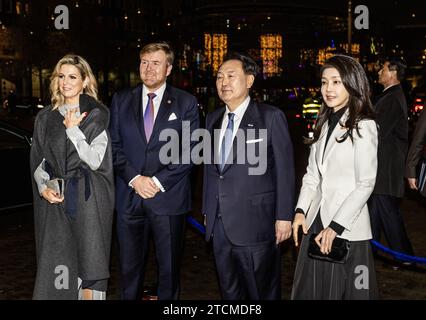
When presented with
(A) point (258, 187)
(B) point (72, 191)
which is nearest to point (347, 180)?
(A) point (258, 187)

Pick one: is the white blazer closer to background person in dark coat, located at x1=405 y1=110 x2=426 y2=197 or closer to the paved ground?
the paved ground

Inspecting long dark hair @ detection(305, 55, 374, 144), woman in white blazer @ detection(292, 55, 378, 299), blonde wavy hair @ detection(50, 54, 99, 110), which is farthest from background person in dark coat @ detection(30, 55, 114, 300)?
long dark hair @ detection(305, 55, 374, 144)

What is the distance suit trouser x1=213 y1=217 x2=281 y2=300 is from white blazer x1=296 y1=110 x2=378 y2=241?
0.63m

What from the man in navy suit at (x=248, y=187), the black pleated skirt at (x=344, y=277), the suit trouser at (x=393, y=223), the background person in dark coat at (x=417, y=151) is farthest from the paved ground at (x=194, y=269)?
the black pleated skirt at (x=344, y=277)

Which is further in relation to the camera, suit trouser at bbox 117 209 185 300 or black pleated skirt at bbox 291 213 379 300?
suit trouser at bbox 117 209 185 300

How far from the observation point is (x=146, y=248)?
4891 millimetres

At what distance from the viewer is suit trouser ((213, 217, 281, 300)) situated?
4355 mm

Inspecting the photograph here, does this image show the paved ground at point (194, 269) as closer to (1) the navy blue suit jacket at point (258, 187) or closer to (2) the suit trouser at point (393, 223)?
(2) the suit trouser at point (393, 223)

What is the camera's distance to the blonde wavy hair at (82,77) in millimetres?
4449

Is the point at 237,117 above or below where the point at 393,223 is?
above

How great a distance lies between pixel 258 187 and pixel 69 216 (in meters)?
1.50

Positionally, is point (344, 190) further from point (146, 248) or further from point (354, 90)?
point (146, 248)

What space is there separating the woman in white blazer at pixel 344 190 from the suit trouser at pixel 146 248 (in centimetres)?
128
